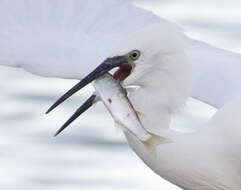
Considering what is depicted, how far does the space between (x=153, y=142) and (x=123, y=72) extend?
0.43m

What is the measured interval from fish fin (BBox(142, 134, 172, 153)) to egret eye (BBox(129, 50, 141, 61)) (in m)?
0.41

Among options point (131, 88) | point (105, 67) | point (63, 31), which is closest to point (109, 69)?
point (105, 67)

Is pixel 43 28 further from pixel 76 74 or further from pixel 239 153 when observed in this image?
pixel 239 153

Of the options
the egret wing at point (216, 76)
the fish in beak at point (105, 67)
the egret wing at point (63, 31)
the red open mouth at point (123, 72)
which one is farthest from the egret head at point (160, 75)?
the egret wing at point (63, 31)

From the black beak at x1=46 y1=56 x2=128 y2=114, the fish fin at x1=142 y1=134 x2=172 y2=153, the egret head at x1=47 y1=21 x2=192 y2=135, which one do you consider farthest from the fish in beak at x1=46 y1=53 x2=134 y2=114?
the fish fin at x1=142 y1=134 x2=172 y2=153

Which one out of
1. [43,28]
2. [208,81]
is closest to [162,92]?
[208,81]

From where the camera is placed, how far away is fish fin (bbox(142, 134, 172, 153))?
29.1 ft

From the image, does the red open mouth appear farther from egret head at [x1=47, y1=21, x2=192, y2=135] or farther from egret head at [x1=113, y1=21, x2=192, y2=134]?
egret head at [x1=113, y1=21, x2=192, y2=134]

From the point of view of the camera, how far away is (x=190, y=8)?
13.2 metres

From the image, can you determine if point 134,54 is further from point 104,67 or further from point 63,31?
point 63,31

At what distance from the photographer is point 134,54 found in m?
9.05

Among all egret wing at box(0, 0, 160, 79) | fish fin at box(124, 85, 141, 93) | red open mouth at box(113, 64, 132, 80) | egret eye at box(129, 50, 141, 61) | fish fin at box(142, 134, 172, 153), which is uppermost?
egret eye at box(129, 50, 141, 61)

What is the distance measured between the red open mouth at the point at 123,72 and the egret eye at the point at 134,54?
1.9 inches

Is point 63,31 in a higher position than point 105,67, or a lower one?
lower
